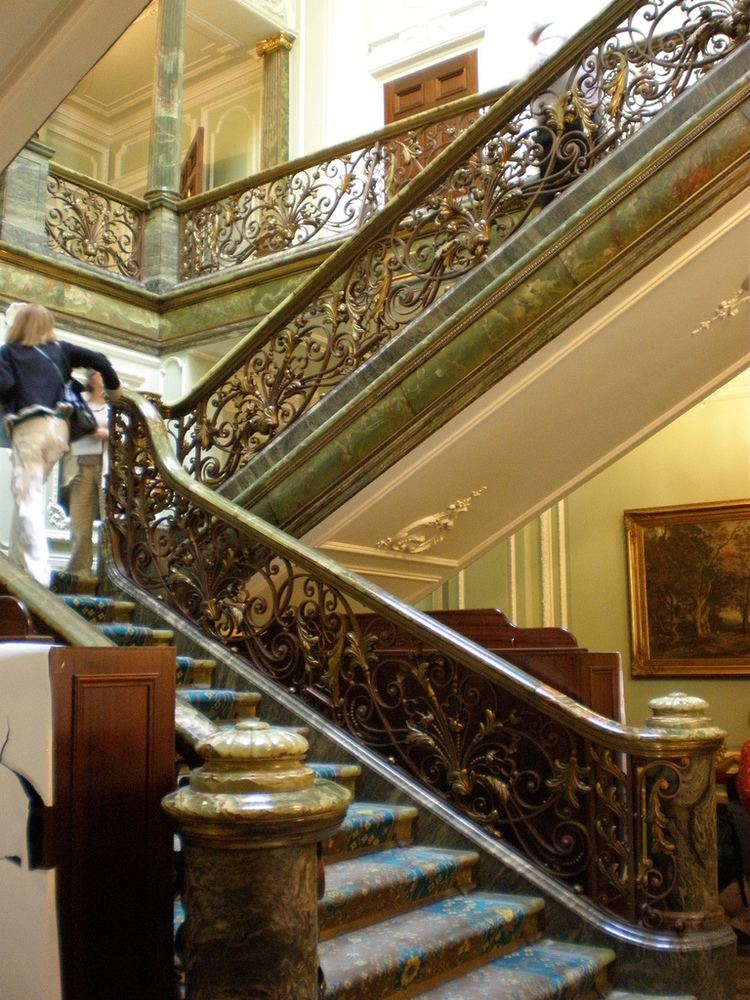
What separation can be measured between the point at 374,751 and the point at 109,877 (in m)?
2.13

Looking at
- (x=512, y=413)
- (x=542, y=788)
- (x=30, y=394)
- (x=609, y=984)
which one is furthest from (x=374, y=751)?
(x=30, y=394)

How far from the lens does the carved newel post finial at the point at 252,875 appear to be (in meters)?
2.21

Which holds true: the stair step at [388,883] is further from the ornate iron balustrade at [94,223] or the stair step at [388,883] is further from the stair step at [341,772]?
the ornate iron balustrade at [94,223]

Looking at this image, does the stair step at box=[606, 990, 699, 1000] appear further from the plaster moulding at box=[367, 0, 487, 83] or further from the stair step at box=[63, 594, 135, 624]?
the plaster moulding at box=[367, 0, 487, 83]

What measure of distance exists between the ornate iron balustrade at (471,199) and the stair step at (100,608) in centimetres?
99

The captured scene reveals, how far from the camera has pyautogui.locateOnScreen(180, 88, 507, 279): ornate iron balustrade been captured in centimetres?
800

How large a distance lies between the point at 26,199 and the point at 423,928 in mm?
7096

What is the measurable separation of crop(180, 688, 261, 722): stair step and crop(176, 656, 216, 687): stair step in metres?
0.13

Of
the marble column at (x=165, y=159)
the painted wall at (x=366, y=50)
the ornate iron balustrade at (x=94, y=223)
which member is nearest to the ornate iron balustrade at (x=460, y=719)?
the ornate iron balustrade at (x=94, y=223)

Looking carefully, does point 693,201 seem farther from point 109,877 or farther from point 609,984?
point 109,877

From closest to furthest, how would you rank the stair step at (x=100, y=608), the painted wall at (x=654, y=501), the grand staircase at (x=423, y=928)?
the grand staircase at (x=423, y=928) → the stair step at (x=100, y=608) → the painted wall at (x=654, y=501)

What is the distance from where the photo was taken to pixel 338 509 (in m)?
5.71

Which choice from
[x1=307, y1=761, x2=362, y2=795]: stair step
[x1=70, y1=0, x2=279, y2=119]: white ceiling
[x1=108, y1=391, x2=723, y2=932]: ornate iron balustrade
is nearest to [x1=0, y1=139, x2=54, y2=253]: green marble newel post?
[x1=70, y1=0, x2=279, y2=119]: white ceiling

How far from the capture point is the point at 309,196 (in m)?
8.81
